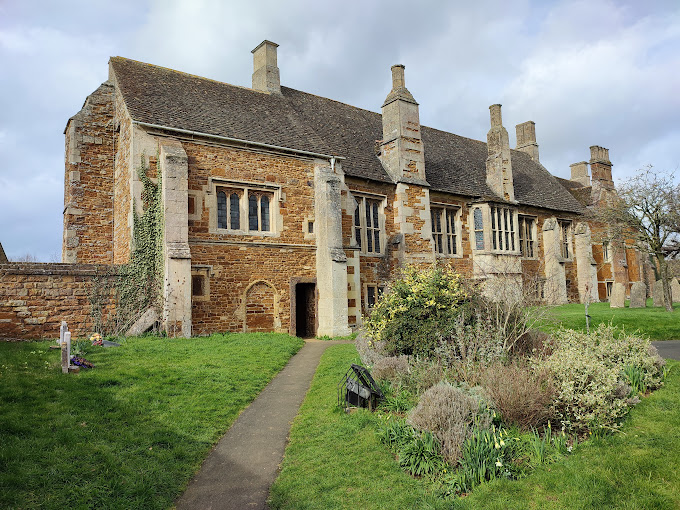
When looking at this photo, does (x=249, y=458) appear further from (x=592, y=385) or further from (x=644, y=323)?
(x=644, y=323)

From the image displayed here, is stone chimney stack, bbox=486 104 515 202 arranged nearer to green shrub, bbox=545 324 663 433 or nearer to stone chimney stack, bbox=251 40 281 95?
stone chimney stack, bbox=251 40 281 95

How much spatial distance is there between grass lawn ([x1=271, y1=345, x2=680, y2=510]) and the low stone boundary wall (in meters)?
10.3

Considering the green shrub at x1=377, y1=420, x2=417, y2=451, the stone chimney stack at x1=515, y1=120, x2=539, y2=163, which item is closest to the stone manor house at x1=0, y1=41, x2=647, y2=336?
the green shrub at x1=377, y1=420, x2=417, y2=451

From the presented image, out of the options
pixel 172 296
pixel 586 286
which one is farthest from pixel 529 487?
pixel 586 286

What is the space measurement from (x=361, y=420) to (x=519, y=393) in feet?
7.87

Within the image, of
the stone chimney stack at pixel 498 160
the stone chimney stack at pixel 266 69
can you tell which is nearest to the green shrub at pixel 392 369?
the stone chimney stack at pixel 266 69

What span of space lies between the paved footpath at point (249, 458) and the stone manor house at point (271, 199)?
18.5 ft

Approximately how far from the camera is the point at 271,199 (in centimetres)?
1825

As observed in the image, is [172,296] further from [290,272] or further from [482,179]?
[482,179]

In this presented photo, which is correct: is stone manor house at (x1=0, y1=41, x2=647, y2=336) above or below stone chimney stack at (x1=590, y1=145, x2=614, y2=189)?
below

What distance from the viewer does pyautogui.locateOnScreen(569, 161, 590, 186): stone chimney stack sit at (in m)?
41.1

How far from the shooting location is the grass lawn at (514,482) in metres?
5.09

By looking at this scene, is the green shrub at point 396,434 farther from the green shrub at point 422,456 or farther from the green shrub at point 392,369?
the green shrub at point 392,369

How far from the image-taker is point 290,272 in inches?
715
